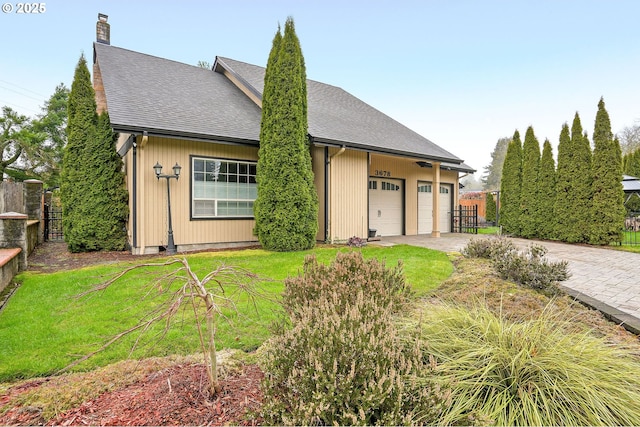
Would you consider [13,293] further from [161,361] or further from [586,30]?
[586,30]

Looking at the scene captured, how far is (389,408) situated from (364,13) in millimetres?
12402

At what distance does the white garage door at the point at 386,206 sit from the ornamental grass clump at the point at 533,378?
9657 mm

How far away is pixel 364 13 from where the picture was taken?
1112 centimetres

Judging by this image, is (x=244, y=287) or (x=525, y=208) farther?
(x=525, y=208)

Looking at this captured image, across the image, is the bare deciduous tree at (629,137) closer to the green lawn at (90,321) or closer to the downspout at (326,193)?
the downspout at (326,193)

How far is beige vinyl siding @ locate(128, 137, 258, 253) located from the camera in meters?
7.71

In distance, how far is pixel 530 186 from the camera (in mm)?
11805

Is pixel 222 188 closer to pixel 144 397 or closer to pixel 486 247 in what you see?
pixel 486 247

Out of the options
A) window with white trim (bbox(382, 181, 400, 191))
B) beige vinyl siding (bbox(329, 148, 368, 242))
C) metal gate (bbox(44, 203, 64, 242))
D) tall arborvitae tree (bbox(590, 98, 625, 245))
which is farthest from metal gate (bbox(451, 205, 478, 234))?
metal gate (bbox(44, 203, 64, 242))

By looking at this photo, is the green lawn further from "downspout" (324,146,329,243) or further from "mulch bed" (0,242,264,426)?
"downspout" (324,146,329,243)

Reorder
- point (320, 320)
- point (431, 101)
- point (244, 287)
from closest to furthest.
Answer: point (320, 320) → point (244, 287) → point (431, 101)

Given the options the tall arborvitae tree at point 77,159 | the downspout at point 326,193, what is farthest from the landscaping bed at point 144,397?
the tall arborvitae tree at point 77,159

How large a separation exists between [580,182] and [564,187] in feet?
1.53

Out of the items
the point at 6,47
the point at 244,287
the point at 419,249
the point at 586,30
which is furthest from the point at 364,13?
the point at 6,47
